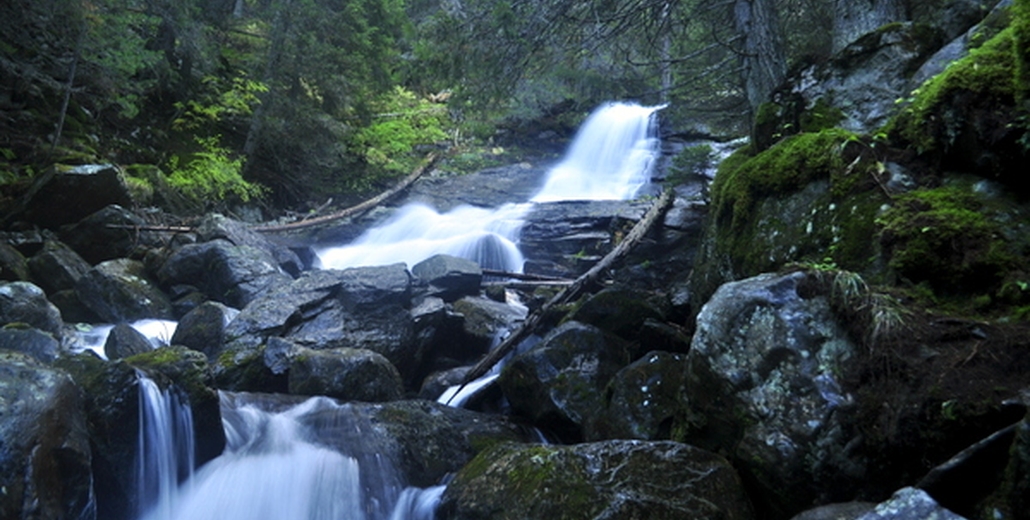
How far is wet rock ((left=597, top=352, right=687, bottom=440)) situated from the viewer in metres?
5.11

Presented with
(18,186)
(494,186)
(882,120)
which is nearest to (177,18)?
(18,186)

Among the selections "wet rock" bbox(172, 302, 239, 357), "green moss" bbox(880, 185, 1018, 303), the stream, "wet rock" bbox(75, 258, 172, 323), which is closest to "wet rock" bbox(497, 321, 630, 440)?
the stream

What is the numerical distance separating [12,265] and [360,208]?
9160 millimetres

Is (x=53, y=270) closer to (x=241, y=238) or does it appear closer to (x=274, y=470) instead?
(x=241, y=238)

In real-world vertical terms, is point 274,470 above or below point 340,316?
below

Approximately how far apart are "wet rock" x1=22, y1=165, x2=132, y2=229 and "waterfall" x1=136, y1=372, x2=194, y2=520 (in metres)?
6.47

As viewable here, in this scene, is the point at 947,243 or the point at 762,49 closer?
the point at 947,243

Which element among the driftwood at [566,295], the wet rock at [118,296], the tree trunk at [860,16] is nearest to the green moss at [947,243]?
the tree trunk at [860,16]

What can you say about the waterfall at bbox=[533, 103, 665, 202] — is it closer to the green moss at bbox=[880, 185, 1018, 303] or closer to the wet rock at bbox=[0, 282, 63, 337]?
the wet rock at bbox=[0, 282, 63, 337]

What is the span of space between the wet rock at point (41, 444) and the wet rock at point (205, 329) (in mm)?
3746

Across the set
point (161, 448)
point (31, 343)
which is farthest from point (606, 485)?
point (31, 343)

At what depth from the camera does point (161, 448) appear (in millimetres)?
5176

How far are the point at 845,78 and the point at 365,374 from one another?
6.12m

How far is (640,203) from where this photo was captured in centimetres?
1461
